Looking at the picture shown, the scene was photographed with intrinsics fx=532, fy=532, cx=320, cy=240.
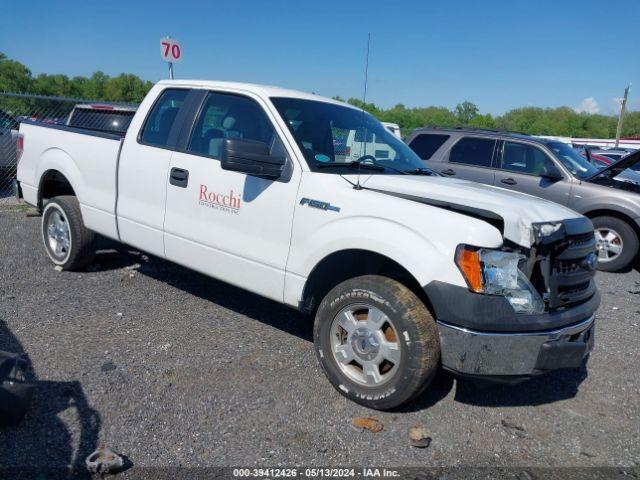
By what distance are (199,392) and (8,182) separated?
951cm

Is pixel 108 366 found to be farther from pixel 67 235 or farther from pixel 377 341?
pixel 67 235

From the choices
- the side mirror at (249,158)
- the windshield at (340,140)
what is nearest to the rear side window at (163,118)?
the windshield at (340,140)

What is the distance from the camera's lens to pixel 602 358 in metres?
4.48

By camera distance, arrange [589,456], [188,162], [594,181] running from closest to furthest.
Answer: [589,456]
[188,162]
[594,181]

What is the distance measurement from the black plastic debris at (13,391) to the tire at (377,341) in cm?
176

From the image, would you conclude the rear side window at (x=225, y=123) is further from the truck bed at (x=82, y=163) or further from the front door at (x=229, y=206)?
the truck bed at (x=82, y=163)

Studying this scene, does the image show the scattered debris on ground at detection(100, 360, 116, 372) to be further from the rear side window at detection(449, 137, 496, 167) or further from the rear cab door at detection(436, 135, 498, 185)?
the rear side window at detection(449, 137, 496, 167)

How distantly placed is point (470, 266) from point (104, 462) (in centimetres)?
214

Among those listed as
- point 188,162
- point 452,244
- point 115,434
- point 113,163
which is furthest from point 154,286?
point 452,244

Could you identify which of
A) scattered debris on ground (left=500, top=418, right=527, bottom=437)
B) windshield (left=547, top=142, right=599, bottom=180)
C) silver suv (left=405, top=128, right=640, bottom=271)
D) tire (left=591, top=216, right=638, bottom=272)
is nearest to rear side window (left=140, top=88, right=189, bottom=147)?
scattered debris on ground (left=500, top=418, right=527, bottom=437)

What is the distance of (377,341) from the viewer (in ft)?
10.9

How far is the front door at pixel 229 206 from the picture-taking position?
3779 mm

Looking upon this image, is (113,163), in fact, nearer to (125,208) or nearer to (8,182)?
(125,208)

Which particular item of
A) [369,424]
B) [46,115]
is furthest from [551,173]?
[46,115]
